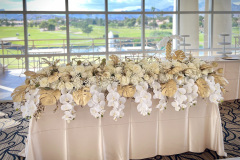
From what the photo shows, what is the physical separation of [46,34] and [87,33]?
846mm

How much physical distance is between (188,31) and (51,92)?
465 centimetres

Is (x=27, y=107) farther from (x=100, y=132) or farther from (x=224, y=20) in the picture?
(x=224, y=20)

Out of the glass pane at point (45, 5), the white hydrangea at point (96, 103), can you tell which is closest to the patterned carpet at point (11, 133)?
the white hydrangea at point (96, 103)

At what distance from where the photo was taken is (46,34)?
590 cm

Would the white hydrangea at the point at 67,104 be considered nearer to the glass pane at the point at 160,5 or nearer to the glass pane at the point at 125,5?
the glass pane at the point at 125,5

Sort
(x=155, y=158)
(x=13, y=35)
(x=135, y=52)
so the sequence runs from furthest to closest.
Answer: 1. (x=135, y=52)
2. (x=13, y=35)
3. (x=155, y=158)

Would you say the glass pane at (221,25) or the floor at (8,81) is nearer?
the floor at (8,81)

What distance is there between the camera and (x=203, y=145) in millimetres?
2977

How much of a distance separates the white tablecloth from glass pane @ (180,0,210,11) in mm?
3893

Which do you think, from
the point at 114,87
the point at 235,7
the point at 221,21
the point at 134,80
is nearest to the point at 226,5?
the point at 235,7

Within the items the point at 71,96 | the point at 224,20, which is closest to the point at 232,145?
the point at 71,96

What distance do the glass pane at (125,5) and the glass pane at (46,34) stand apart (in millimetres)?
1039

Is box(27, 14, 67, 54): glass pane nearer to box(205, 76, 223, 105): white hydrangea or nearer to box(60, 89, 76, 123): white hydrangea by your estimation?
A: box(60, 89, 76, 123): white hydrangea

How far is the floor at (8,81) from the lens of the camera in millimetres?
5844
